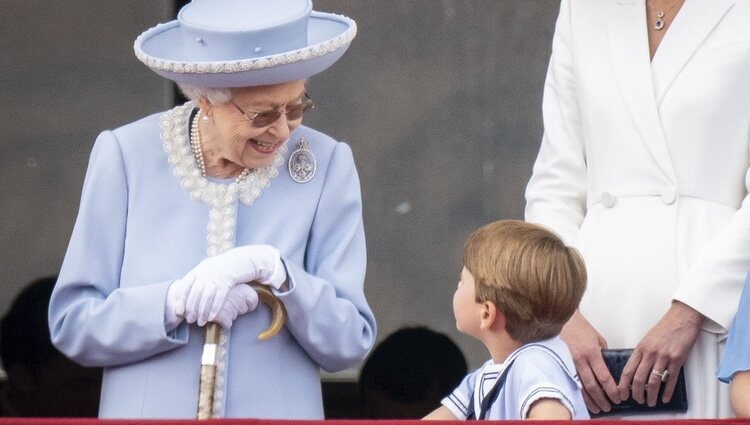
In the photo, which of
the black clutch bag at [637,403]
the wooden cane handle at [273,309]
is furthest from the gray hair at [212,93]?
the black clutch bag at [637,403]

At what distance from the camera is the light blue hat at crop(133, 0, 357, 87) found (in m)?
3.93

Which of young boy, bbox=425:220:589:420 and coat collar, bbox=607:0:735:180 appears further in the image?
coat collar, bbox=607:0:735:180

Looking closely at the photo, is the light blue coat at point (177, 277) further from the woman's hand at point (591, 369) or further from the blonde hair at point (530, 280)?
the woman's hand at point (591, 369)

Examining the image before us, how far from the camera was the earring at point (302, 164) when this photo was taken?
162 inches

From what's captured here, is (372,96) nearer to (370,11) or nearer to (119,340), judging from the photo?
(370,11)

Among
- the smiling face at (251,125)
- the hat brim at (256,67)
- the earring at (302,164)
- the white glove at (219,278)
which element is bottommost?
the white glove at (219,278)

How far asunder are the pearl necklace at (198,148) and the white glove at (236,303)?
310 millimetres

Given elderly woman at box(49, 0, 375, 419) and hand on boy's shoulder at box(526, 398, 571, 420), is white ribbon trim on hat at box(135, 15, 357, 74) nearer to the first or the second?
elderly woman at box(49, 0, 375, 419)

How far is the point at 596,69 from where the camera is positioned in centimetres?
449

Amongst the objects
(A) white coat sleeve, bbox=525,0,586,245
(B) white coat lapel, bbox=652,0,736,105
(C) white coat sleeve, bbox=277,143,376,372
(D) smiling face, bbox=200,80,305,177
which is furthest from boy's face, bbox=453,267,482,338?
(B) white coat lapel, bbox=652,0,736,105

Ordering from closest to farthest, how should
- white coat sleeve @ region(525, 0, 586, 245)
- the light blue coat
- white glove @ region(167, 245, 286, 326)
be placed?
white glove @ region(167, 245, 286, 326), the light blue coat, white coat sleeve @ region(525, 0, 586, 245)

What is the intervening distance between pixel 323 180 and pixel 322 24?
347mm

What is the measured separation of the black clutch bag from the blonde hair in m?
0.34

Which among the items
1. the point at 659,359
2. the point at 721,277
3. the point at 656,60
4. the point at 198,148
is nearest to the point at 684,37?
the point at 656,60
